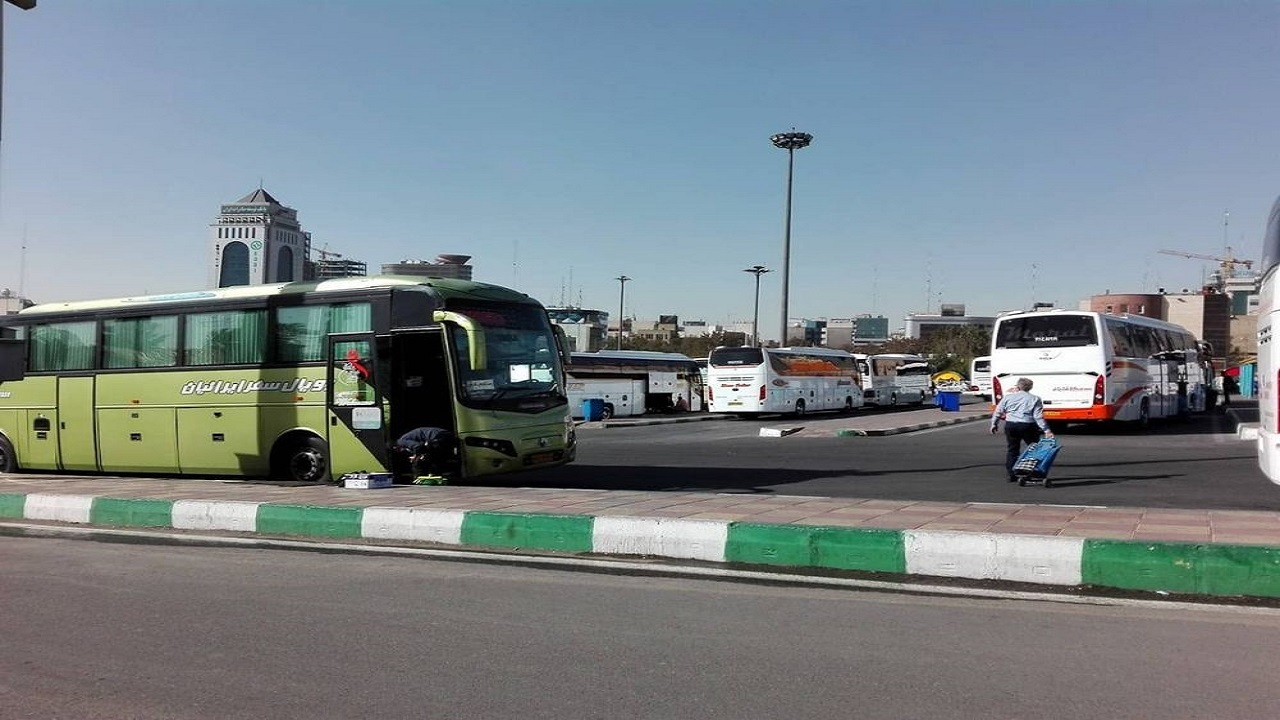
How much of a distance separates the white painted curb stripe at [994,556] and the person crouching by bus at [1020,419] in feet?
19.6

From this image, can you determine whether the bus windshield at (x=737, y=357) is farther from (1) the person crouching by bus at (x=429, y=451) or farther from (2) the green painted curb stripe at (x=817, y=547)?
(2) the green painted curb stripe at (x=817, y=547)

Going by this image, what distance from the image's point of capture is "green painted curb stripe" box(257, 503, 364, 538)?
360 inches

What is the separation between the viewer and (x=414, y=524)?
29.1 ft

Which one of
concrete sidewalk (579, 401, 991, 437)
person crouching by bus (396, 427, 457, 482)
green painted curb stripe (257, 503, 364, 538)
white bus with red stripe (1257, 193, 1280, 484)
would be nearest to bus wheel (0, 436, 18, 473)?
person crouching by bus (396, 427, 457, 482)

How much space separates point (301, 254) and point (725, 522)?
2304cm

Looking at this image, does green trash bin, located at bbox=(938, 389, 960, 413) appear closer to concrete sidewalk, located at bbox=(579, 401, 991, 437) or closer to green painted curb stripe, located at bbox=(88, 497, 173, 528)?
concrete sidewalk, located at bbox=(579, 401, 991, 437)

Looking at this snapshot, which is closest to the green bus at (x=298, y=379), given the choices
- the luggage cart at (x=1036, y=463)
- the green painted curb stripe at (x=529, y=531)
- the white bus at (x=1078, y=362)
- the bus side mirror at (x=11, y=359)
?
the bus side mirror at (x=11, y=359)

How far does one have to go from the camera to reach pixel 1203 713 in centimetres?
403

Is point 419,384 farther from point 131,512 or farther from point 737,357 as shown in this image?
point 737,357

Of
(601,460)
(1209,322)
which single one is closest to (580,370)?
(601,460)

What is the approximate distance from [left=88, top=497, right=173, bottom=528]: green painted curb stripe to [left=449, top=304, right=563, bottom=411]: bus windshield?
150 inches

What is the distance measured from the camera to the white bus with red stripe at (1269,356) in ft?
21.8

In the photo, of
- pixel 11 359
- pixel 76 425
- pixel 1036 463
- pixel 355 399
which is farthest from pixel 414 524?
pixel 76 425

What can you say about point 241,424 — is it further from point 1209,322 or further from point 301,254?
point 1209,322
